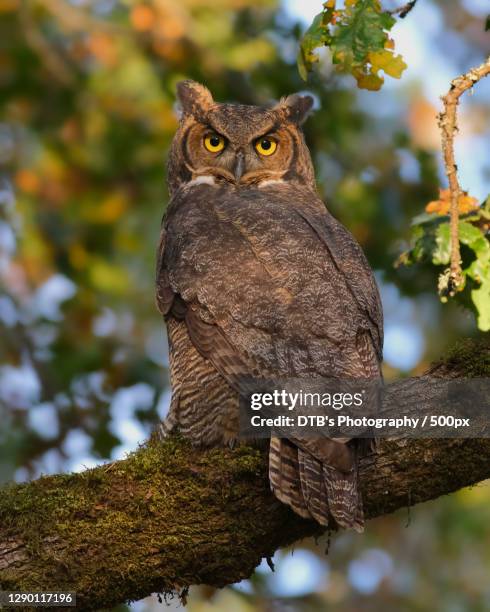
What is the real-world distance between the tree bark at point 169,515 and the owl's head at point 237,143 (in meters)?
1.93

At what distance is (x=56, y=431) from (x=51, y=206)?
2449 millimetres

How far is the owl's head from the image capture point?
16.3 ft

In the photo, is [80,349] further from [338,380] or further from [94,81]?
[338,380]

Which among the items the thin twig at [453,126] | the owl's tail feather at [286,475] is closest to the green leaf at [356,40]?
the thin twig at [453,126]

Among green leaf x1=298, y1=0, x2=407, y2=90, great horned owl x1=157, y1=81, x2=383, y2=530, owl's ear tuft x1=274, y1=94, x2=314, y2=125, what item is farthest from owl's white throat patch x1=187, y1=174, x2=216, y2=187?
green leaf x1=298, y1=0, x2=407, y2=90

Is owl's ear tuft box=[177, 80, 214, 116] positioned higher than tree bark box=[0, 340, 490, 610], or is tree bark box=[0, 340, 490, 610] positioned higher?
owl's ear tuft box=[177, 80, 214, 116]

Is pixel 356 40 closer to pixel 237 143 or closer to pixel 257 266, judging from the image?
pixel 257 266

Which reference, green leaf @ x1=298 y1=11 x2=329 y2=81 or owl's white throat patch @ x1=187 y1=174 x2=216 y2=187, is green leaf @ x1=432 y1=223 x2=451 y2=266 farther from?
owl's white throat patch @ x1=187 y1=174 x2=216 y2=187

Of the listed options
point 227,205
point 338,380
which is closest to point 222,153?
point 227,205

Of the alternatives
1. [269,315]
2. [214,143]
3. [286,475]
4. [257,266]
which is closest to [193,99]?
[214,143]

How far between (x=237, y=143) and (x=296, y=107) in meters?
0.54

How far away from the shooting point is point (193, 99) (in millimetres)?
5250

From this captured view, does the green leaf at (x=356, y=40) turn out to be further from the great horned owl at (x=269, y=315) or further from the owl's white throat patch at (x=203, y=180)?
the owl's white throat patch at (x=203, y=180)

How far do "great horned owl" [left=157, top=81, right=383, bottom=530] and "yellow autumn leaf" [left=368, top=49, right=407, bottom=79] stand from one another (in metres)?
0.90
